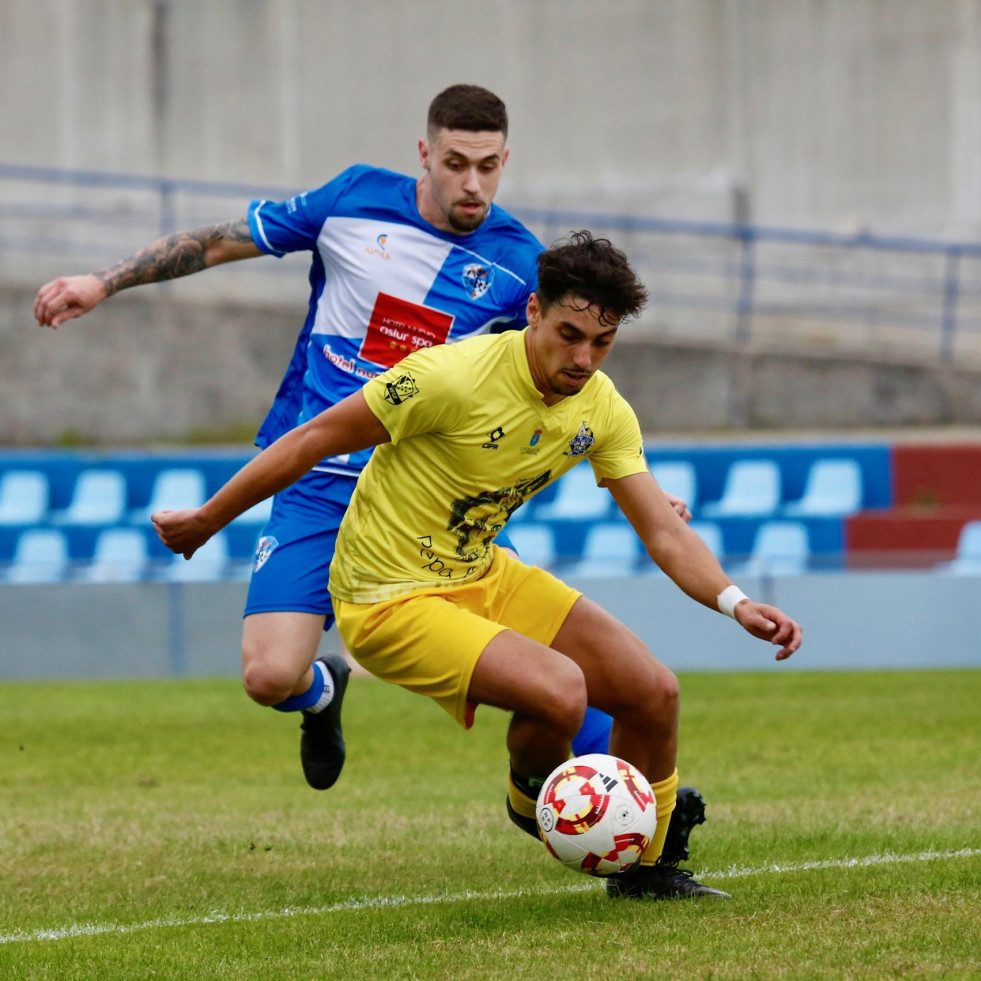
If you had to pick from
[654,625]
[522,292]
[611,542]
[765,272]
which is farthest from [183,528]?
[765,272]

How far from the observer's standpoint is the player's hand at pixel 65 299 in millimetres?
5426

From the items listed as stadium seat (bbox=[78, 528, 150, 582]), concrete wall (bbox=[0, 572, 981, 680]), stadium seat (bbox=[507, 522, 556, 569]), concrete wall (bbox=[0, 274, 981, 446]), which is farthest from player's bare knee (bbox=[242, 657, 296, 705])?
concrete wall (bbox=[0, 274, 981, 446])

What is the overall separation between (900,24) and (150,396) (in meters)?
9.82

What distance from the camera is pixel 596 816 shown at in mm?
4570

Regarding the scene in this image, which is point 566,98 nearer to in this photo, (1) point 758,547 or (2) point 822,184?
(2) point 822,184

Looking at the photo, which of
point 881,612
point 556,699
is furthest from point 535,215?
point 556,699

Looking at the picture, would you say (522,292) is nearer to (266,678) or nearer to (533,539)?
(266,678)

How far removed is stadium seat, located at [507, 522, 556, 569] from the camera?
13.4 meters

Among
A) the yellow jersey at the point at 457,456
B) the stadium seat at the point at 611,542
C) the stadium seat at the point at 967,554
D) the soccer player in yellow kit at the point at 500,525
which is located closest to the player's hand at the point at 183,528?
the soccer player in yellow kit at the point at 500,525

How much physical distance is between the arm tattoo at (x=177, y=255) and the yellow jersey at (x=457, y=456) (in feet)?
4.39

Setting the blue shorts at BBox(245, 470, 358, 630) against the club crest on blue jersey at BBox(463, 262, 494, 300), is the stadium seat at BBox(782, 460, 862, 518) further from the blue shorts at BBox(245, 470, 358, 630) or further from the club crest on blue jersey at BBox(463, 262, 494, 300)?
the blue shorts at BBox(245, 470, 358, 630)

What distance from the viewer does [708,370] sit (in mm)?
17828

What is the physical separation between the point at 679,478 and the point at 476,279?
873 centimetres

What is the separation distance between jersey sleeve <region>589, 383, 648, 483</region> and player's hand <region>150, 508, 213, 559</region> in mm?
1215
